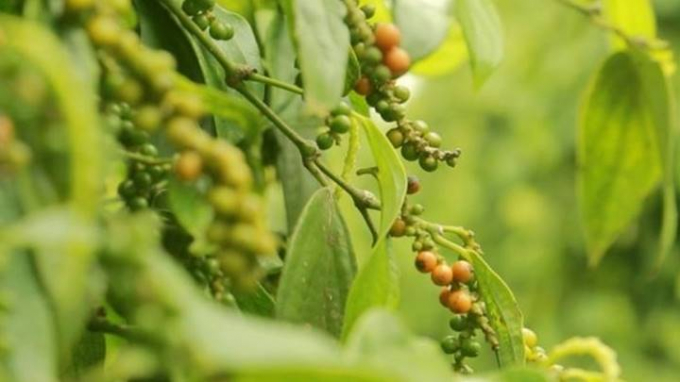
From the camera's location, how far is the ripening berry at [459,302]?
0.66 meters

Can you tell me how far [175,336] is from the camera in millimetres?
376

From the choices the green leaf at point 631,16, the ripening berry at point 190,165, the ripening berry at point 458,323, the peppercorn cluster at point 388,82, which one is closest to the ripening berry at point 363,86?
the peppercorn cluster at point 388,82

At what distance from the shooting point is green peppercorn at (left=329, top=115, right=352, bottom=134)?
2.07 feet

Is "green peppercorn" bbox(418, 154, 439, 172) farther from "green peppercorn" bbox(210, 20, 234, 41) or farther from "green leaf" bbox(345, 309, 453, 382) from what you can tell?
"green leaf" bbox(345, 309, 453, 382)

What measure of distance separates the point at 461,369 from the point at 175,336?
301 millimetres

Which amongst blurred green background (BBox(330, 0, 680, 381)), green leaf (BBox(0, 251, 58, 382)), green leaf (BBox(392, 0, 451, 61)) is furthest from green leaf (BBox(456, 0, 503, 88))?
blurred green background (BBox(330, 0, 680, 381))

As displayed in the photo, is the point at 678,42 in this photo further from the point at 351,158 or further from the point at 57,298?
the point at 57,298

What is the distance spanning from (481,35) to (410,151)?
5.1 inches

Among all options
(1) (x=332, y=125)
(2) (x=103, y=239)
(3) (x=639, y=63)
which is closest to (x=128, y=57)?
(2) (x=103, y=239)

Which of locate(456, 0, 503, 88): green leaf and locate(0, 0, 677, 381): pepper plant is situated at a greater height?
locate(456, 0, 503, 88): green leaf

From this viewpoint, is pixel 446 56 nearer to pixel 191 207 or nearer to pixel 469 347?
pixel 469 347

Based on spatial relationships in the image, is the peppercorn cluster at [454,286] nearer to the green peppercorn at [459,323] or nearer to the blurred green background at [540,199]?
the green peppercorn at [459,323]

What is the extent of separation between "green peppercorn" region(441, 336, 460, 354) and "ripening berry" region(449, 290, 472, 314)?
0.04 ft

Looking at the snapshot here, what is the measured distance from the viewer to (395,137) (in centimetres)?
67
